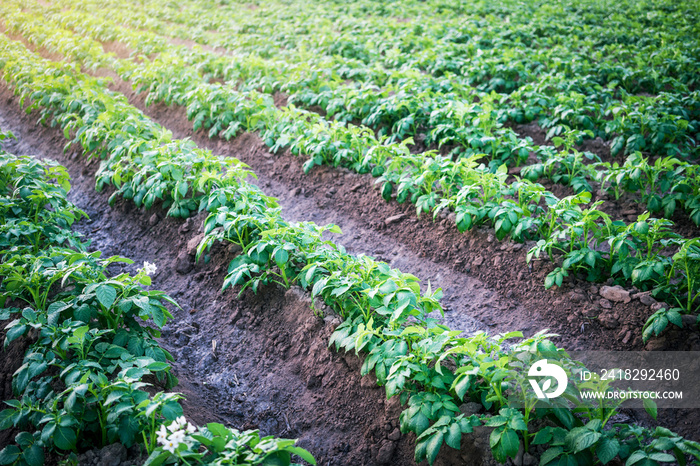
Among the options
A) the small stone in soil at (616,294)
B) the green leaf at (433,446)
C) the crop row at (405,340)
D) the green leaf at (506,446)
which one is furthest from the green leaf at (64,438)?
the small stone in soil at (616,294)

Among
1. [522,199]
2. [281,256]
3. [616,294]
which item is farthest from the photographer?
[522,199]

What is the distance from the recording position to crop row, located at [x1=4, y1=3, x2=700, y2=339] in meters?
3.51

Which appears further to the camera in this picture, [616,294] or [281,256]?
[616,294]

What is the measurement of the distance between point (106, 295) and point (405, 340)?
6.34 feet

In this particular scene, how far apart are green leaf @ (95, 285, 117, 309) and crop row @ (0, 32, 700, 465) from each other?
2.97ft

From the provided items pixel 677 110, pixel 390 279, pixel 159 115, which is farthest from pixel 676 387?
pixel 159 115

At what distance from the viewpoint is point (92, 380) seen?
2.51 metres

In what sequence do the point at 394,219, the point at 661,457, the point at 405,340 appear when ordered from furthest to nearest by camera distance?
the point at 394,219 → the point at 405,340 → the point at 661,457

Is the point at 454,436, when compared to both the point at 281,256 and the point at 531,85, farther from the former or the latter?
the point at 531,85

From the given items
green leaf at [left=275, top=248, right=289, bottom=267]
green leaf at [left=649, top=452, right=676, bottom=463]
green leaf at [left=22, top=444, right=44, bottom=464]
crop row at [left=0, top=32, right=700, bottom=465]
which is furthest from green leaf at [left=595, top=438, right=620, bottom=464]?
green leaf at [left=22, top=444, right=44, bottom=464]

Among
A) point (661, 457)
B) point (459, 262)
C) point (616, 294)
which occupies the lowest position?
point (459, 262)

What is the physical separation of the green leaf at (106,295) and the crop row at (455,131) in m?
3.18

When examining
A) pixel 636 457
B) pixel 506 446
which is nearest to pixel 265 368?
pixel 506 446

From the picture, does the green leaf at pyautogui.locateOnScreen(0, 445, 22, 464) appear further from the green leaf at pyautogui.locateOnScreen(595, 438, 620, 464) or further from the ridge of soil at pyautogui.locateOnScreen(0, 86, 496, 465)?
the green leaf at pyautogui.locateOnScreen(595, 438, 620, 464)
